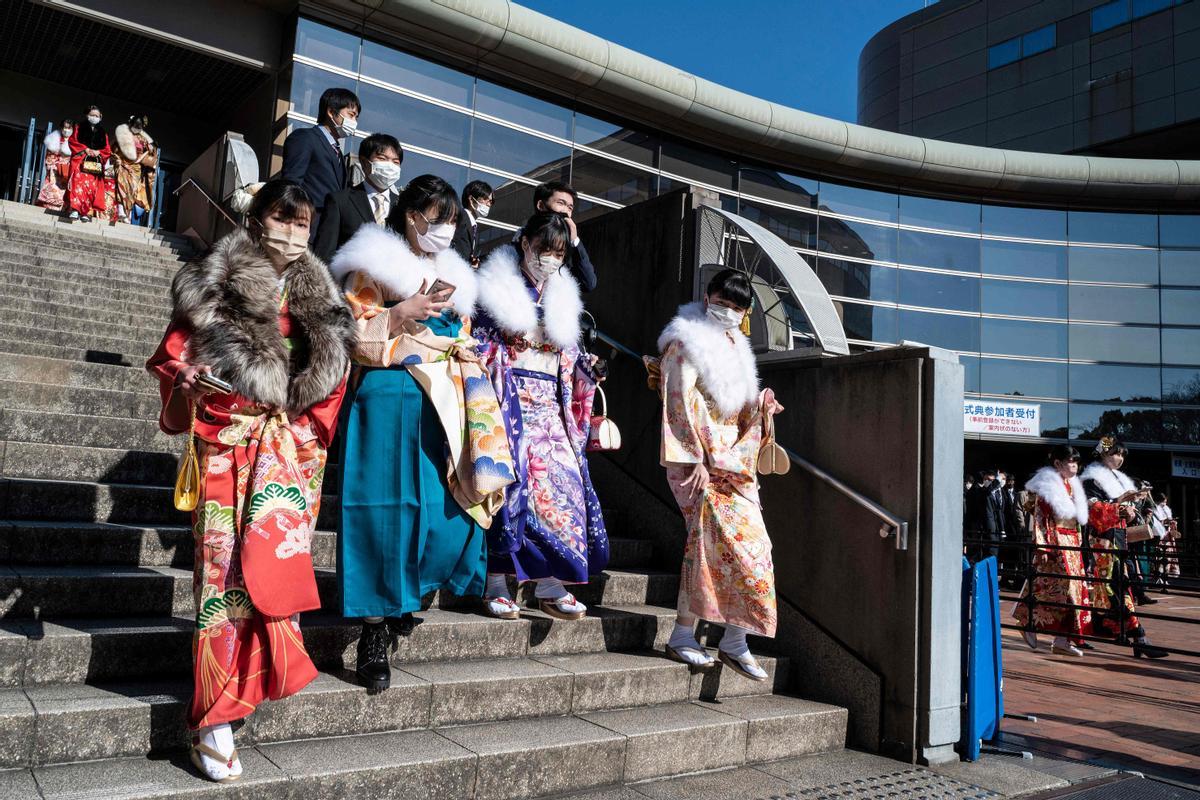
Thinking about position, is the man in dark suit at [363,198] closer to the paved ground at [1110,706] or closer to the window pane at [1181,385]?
the paved ground at [1110,706]

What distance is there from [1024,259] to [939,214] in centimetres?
264

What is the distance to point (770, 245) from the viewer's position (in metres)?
6.34

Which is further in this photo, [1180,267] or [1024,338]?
[1180,267]

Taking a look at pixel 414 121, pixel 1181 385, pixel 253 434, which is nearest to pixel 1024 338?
pixel 1181 385

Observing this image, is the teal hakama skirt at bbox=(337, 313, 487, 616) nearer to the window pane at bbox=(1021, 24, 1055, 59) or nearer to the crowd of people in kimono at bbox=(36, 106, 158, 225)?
the crowd of people in kimono at bbox=(36, 106, 158, 225)

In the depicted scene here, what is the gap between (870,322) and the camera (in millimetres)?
22234

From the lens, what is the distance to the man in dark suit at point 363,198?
14.4 feet

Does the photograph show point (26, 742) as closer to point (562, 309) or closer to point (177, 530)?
point (177, 530)

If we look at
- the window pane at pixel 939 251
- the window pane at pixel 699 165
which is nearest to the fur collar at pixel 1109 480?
the window pane at pixel 699 165

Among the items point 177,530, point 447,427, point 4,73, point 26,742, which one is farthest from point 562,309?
point 4,73

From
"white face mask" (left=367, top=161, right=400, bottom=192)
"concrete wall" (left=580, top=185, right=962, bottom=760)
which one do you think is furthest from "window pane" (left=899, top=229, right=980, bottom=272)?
"white face mask" (left=367, top=161, right=400, bottom=192)

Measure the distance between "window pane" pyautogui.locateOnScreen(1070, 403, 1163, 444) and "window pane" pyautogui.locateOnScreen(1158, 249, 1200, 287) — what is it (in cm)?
361

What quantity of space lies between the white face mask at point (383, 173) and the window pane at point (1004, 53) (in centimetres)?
3271

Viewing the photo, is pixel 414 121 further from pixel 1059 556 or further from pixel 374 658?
pixel 374 658
